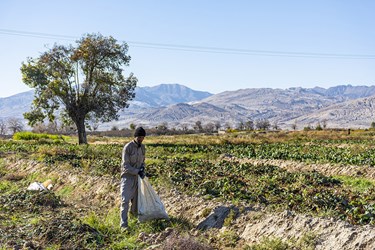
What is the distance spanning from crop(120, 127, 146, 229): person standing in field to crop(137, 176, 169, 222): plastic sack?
0.20 metres

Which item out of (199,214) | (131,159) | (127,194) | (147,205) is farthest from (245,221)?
(131,159)

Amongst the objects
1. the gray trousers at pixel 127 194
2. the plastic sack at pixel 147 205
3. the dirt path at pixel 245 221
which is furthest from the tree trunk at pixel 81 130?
the plastic sack at pixel 147 205

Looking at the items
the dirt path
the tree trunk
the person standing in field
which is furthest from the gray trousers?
the tree trunk

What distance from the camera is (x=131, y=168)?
9.28m

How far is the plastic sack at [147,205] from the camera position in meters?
9.27

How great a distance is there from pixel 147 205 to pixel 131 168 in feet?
2.98

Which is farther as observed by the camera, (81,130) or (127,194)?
(81,130)

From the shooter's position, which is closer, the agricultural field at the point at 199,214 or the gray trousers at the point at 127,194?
the agricultural field at the point at 199,214

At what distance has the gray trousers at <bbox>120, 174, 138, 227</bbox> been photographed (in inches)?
358

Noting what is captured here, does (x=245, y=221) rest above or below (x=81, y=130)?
below

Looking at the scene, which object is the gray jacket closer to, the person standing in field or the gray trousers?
the person standing in field

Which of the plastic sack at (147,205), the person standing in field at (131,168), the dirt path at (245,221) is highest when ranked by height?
the person standing in field at (131,168)

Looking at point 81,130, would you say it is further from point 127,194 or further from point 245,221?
point 245,221

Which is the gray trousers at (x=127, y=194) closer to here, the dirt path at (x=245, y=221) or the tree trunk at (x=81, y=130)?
the dirt path at (x=245, y=221)
